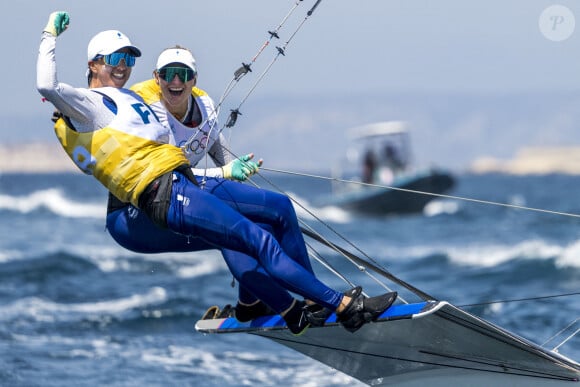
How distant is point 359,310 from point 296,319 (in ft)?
1.15

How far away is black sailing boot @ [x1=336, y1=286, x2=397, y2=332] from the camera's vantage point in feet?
18.3

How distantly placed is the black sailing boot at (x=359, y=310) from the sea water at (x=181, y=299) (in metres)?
0.57

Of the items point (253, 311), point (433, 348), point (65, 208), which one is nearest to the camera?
point (433, 348)

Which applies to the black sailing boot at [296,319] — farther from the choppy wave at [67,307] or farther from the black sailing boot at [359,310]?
the choppy wave at [67,307]

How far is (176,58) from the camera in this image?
5.67m

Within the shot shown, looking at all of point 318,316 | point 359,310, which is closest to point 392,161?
point 318,316

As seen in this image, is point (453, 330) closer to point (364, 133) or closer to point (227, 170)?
point (227, 170)

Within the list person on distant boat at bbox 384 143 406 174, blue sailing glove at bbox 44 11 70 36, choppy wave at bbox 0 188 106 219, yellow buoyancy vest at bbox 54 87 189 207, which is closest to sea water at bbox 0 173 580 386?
yellow buoyancy vest at bbox 54 87 189 207

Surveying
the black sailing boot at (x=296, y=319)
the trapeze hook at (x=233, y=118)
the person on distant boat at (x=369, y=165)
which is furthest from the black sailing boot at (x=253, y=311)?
the person on distant boat at (x=369, y=165)

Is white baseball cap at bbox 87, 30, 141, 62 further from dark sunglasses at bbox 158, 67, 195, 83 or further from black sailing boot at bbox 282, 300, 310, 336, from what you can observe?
black sailing boot at bbox 282, 300, 310, 336

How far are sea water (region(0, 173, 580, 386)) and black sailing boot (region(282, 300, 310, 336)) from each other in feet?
1.68

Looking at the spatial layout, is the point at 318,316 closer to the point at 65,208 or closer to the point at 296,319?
the point at 296,319

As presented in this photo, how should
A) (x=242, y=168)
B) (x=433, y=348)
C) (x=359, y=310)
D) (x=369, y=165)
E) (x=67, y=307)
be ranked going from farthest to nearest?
(x=369, y=165), (x=67, y=307), (x=433, y=348), (x=242, y=168), (x=359, y=310)

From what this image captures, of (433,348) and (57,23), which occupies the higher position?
(57,23)
